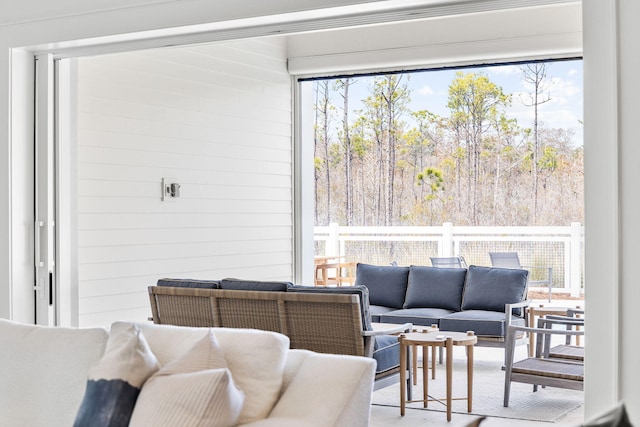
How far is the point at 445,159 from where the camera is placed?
1346cm

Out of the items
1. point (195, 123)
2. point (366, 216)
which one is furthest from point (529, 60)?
point (366, 216)

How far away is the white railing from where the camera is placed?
33.2ft

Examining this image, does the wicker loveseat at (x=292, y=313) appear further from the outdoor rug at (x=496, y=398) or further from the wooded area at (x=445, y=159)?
the wooded area at (x=445, y=159)

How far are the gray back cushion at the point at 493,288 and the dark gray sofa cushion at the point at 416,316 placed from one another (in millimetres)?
243

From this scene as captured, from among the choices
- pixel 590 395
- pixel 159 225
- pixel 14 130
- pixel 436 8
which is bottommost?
pixel 590 395

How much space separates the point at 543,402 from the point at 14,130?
380 centimetres

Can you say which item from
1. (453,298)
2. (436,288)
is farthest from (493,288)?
(436,288)

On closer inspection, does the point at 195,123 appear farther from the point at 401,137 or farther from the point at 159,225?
the point at 401,137

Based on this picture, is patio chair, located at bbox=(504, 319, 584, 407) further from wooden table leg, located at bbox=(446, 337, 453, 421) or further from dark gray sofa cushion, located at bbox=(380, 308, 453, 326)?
dark gray sofa cushion, located at bbox=(380, 308, 453, 326)

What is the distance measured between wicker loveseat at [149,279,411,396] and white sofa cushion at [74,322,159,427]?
2166mm

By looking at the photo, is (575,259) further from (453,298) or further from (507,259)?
(453,298)

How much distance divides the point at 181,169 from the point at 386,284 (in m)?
2.12

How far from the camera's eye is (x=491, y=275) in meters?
7.36

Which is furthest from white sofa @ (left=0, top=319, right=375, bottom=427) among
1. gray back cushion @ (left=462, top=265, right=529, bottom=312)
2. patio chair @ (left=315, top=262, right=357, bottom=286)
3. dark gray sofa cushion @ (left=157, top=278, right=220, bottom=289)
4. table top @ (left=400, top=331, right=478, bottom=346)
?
patio chair @ (left=315, top=262, right=357, bottom=286)
